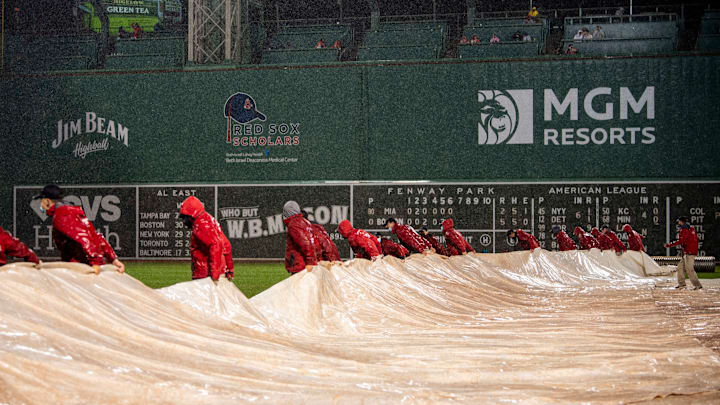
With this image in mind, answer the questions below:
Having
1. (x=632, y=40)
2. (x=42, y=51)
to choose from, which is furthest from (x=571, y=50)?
(x=42, y=51)

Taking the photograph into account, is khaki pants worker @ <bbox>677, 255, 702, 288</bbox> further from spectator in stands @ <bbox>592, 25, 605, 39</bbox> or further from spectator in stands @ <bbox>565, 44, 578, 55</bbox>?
spectator in stands @ <bbox>592, 25, 605, 39</bbox>

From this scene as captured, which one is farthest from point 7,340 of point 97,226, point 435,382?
point 97,226

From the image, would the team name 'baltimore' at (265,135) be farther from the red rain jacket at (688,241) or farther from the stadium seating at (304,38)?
→ the red rain jacket at (688,241)

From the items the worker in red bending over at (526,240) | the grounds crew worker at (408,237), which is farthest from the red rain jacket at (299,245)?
the worker in red bending over at (526,240)

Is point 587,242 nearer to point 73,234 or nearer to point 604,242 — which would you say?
point 604,242

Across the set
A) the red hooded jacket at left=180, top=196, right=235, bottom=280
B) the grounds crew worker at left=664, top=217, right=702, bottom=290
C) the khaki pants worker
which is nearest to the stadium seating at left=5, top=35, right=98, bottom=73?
the grounds crew worker at left=664, top=217, right=702, bottom=290

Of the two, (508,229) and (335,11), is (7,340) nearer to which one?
(508,229)

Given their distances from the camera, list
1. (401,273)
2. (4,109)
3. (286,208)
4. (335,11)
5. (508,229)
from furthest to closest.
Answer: (335,11)
(4,109)
(508,229)
(401,273)
(286,208)

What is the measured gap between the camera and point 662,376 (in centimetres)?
577

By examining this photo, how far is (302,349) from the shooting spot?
6293mm

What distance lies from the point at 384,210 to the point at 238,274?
4.99 metres

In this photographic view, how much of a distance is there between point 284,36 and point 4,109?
9.04m

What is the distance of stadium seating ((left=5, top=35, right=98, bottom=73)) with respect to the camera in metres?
28.5

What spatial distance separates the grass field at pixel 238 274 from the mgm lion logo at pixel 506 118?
593cm
